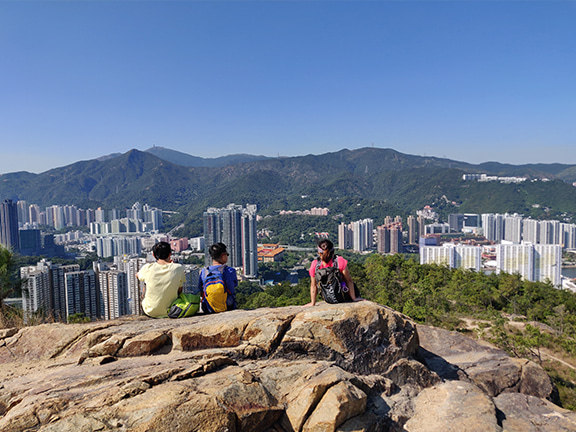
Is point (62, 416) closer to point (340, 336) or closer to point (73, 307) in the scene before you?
point (340, 336)

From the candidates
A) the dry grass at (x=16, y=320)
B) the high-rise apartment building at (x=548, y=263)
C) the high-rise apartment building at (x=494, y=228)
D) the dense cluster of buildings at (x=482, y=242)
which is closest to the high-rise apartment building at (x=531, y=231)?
the dense cluster of buildings at (x=482, y=242)

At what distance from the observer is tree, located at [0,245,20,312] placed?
4714mm

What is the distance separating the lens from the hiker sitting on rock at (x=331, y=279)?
123 inches

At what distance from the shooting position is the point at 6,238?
4472 centimetres

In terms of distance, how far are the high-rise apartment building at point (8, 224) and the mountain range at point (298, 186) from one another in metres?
34.8

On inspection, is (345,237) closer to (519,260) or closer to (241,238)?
(241,238)

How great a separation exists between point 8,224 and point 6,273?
167ft

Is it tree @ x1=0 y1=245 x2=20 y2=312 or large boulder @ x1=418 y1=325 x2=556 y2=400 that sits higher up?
tree @ x1=0 y1=245 x2=20 y2=312

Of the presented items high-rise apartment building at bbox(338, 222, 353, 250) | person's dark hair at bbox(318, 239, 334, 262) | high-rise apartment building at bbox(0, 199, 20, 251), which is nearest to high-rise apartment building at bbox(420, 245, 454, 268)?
high-rise apartment building at bbox(338, 222, 353, 250)

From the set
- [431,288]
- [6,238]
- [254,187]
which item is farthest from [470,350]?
[254,187]

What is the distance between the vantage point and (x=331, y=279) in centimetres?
312

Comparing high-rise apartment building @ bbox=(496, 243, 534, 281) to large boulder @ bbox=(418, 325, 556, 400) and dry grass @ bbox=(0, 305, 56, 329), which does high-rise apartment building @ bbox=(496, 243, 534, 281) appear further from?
dry grass @ bbox=(0, 305, 56, 329)

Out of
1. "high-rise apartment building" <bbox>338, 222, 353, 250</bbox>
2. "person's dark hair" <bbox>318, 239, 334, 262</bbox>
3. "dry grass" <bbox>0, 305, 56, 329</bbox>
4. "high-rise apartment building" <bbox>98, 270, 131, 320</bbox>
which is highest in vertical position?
"person's dark hair" <bbox>318, 239, 334, 262</bbox>

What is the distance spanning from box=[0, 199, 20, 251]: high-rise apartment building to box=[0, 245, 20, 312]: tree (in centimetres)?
4825
